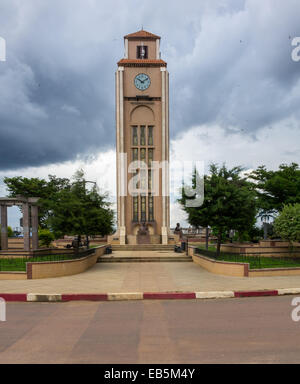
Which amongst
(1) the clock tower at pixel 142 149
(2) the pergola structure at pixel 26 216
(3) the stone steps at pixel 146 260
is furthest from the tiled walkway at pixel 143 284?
(1) the clock tower at pixel 142 149

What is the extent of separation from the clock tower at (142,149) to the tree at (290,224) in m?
22.0

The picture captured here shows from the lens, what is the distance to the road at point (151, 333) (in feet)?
17.2

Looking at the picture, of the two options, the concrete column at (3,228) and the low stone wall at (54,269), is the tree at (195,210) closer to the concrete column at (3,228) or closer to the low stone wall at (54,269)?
the low stone wall at (54,269)

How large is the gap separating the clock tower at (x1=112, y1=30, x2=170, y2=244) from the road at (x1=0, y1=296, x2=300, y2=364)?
106ft

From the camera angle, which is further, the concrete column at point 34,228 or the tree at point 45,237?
the tree at point 45,237

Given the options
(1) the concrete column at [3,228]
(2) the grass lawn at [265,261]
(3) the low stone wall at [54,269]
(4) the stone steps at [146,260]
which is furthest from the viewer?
(1) the concrete column at [3,228]

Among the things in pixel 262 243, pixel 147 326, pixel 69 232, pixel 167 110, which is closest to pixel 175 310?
pixel 147 326

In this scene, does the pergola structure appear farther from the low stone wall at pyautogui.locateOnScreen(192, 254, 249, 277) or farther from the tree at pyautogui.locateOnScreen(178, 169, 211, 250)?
the low stone wall at pyautogui.locateOnScreen(192, 254, 249, 277)

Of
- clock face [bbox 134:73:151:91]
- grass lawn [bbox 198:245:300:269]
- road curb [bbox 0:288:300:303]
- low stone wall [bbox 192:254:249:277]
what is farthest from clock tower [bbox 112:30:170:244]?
road curb [bbox 0:288:300:303]

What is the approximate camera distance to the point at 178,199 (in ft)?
60.7

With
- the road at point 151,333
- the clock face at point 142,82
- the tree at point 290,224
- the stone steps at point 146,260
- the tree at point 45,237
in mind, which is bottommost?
the stone steps at point 146,260

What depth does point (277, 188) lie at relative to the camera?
99.0 feet

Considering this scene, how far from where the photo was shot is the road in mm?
5254
